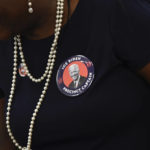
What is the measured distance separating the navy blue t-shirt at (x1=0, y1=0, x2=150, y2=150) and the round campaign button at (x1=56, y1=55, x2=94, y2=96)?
1 cm

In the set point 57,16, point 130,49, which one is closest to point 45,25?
point 57,16

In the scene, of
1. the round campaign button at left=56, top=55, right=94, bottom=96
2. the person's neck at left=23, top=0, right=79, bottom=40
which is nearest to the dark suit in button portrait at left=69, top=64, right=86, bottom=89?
the round campaign button at left=56, top=55, right=94, bottom=96

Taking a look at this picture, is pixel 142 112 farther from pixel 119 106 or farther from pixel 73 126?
pixel 73 126

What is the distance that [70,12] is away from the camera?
1.33 meters

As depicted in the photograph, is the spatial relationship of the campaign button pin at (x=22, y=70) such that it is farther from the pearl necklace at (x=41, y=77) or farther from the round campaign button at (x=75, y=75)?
the round campaign button at (x=75, y=75)

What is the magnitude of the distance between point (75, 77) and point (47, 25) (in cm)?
19

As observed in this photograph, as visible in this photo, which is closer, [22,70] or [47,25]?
[47,25]

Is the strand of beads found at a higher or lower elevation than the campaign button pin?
higher

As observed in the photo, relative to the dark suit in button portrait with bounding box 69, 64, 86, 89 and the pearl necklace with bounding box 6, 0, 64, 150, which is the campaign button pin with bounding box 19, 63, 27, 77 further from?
the dark suit in button portrait with bounding box 69, 64, 86, 89

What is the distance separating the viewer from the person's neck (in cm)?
132

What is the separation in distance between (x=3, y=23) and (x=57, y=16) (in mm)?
166

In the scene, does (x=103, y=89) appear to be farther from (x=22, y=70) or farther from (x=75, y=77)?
(x=22, y=70)

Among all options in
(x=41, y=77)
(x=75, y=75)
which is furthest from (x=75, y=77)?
(x=41, y=77)

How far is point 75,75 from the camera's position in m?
1.32
